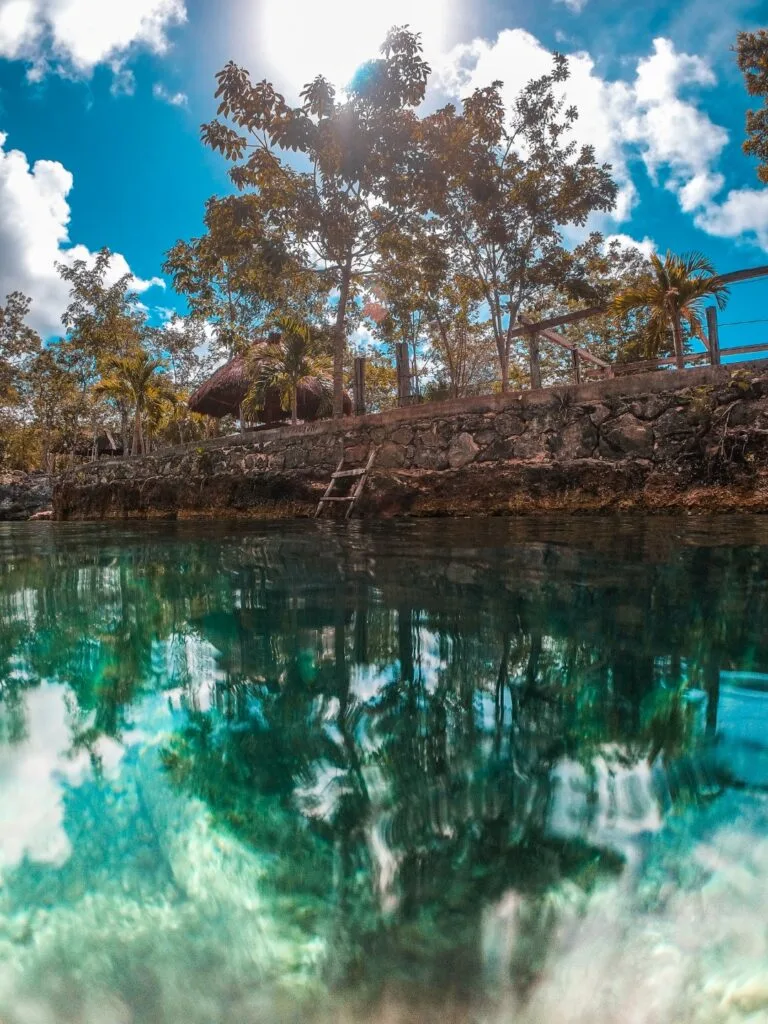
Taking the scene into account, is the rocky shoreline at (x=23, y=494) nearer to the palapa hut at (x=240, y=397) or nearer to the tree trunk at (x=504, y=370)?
the palapa hut at (x=240, y=397)

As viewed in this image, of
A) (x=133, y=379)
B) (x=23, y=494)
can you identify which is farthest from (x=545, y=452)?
(x=23, y=494)

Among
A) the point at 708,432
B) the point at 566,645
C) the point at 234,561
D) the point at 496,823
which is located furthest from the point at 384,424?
the point at 496,823

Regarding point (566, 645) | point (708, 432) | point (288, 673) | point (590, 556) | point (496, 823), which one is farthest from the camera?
point (708, 432)

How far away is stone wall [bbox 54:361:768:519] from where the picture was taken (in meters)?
5.30

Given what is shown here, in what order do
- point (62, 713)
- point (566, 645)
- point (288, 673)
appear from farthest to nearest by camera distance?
point (566, 645), point (288, 673), point (62, 713)

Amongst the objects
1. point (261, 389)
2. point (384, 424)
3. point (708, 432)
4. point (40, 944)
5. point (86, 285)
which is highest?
point (86, 285)

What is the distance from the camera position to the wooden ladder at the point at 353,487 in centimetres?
718

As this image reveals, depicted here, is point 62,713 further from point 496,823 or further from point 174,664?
point 496,823

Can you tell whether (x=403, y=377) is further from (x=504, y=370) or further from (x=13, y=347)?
(x=13, y=347)

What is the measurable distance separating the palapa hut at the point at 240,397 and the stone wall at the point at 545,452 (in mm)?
4259

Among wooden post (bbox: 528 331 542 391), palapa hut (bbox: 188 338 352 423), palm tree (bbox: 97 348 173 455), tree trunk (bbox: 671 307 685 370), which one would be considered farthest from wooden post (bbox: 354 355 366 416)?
palm tree (bbox: 97 348 173 455)

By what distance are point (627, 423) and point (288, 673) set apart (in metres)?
5.62

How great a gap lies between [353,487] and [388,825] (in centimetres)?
697

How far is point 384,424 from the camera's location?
757 centimetres
